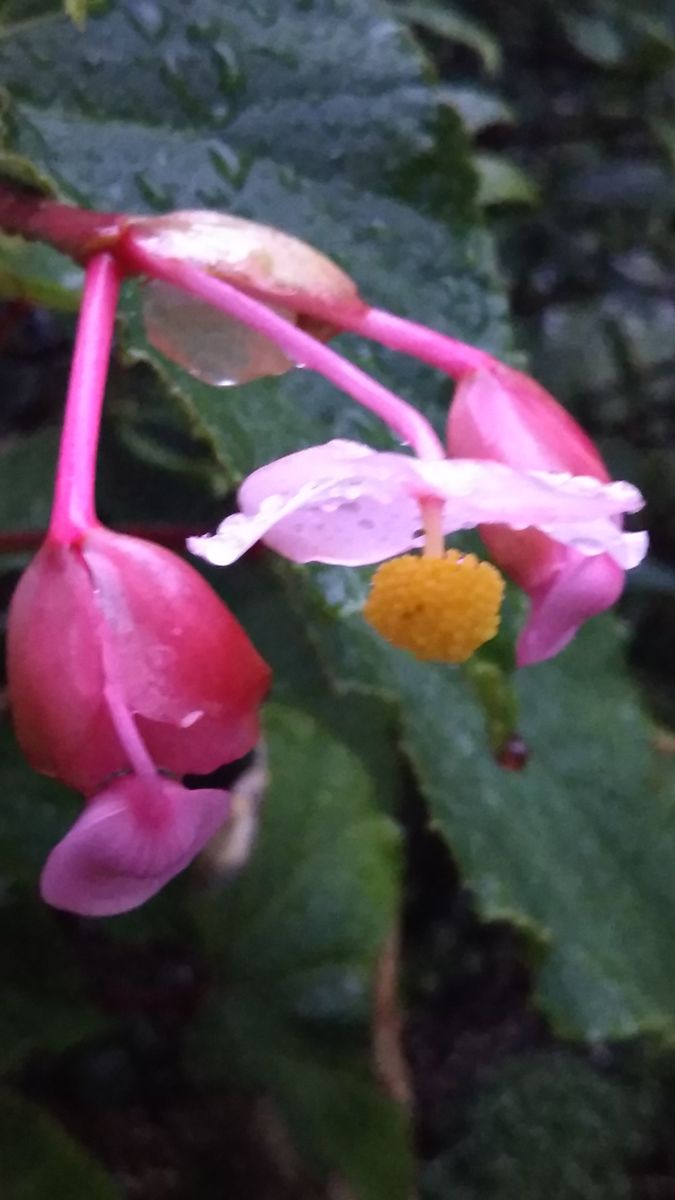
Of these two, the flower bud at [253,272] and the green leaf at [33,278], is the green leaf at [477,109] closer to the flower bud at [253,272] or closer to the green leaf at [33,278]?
the green leaf at [33,278]

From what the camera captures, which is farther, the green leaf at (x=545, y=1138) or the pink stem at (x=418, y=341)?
the green leaf at (x=545, y=1138)

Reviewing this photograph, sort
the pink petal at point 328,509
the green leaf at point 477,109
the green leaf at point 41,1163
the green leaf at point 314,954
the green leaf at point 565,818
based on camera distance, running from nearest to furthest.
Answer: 1. the pink petal at point 328,509
2. the green leaf at point 565,818
3. the green leaf at point 41,1163
4. the green leaf at point 314,954
5. the green leaf at point 477,109

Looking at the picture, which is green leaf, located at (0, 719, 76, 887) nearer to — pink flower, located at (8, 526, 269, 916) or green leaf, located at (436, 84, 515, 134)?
pink flower, located at (8, 526, 269, 916)

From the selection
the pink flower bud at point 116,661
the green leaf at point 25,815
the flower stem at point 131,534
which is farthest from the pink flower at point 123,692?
the green leaf at point 25,815

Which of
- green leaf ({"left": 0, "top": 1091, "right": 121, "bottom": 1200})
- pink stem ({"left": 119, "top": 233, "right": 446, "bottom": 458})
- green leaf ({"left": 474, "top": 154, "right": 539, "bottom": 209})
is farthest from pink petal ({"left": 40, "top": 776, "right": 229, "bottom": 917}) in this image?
green leaf ({"left": 474, "top": 154, "right": 539, "bottom": 209})

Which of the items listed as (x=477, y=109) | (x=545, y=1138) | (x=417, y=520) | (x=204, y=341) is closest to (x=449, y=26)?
(x=477, y=109)

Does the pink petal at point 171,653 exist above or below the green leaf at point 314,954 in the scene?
above

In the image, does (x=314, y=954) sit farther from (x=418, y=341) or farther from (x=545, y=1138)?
(x=418, y=341)
